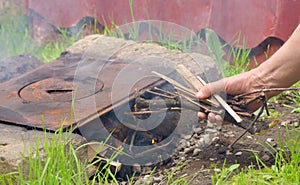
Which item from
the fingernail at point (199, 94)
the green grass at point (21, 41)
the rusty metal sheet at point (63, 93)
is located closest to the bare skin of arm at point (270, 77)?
the fingernail at point (199, 94)

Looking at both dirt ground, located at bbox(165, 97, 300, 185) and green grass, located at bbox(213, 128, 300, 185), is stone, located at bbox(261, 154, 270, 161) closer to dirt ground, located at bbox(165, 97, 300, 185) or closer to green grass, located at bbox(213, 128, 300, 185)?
dirt ground, located at bbox(165, 97, 300, 185)

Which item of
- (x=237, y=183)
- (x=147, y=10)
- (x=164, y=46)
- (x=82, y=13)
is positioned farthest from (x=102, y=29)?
(x=237, y=183)

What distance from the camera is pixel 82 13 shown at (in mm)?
5426

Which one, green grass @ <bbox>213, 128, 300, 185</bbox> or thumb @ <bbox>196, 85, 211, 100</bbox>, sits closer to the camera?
green grass @ <bbox>213, 128, 300, 185</bbox>

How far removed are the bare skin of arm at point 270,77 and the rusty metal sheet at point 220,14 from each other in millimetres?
1289

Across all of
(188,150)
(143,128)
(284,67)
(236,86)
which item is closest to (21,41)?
(143,128)

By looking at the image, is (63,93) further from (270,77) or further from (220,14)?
(220,14)

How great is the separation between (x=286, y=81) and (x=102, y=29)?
2935 millimetres

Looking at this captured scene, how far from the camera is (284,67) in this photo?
112 inches

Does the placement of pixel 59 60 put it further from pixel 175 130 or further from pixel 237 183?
pixel 237 183

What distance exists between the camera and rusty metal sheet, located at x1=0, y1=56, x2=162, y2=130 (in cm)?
282

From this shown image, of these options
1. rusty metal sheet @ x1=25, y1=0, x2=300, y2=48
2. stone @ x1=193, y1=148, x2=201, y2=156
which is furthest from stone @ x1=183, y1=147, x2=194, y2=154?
rusty metal sheet @ x1=25, y1=0, x2=300, y2=48

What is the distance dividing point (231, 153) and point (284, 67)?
653mm

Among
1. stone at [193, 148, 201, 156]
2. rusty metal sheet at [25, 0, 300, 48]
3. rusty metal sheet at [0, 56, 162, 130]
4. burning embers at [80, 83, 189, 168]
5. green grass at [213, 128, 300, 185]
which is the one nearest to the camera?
green grass at [213, 128, 300, 185]
